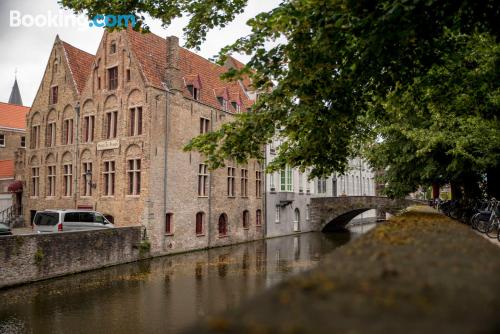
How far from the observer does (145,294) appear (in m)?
15.0

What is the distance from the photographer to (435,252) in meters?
3.25

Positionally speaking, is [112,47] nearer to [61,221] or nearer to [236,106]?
[236,106]

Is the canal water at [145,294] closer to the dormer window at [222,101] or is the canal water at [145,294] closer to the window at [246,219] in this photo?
the window at [246,219]

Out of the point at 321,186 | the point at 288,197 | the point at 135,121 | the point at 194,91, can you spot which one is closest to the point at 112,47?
the point at 135,121

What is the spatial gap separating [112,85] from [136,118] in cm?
308

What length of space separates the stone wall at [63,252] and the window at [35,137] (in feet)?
41.2

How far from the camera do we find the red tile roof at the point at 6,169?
3488 centimetres

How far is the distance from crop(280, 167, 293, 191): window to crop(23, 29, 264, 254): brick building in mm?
6317

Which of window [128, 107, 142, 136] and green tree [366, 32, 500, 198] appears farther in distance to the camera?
window [128, 107, 142, 136]

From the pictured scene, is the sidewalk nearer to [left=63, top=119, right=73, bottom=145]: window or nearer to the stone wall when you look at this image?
the stone wall

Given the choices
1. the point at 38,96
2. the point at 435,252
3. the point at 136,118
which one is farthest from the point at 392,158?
Answer: the point at 38,96

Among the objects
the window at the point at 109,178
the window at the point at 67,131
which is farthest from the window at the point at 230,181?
the window at the point at 67,131

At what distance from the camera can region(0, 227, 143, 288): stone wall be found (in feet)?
53.1

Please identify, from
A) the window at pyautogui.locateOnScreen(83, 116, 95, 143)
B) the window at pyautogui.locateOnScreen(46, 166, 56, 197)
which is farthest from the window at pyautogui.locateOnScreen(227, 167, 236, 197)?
the window at pyautogui.locateOnScreen(46, 166, 56, 197)
